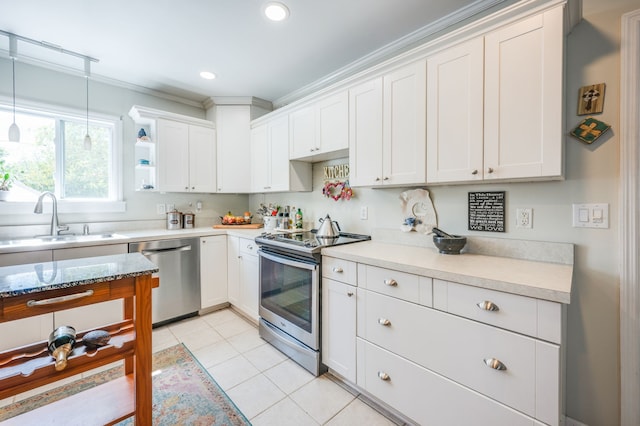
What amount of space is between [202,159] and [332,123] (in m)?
1.88

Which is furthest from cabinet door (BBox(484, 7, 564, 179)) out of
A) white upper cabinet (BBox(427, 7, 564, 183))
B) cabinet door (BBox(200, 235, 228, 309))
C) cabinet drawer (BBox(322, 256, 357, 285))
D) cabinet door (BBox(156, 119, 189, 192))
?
cabinet door (BBox(156, 119, 189, 192))

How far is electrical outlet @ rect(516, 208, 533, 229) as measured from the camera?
63.6 inches

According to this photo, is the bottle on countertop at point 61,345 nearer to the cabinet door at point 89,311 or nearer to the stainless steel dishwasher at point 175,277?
the cabinet door at point 89,311

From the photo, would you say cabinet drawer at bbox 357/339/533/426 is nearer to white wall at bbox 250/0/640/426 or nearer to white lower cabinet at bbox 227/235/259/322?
white wall at bbox 250/0/640/426

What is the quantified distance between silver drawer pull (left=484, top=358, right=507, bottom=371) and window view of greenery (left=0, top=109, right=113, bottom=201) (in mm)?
3729

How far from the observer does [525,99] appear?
1.40 m

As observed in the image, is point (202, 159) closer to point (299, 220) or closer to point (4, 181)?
point (299, 220)

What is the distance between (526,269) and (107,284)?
200 cm

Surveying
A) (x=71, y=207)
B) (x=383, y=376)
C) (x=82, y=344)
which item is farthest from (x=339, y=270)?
(x=71, y=207)

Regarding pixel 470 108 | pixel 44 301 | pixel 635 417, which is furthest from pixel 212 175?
pixel 635 417

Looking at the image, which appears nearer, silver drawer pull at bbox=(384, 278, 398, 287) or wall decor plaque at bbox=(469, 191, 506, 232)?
silver drawer pull at bbox=(384, 278, 398, 287)

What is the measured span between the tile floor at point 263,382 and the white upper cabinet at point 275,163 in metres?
1.55

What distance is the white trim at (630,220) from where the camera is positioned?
131 cm

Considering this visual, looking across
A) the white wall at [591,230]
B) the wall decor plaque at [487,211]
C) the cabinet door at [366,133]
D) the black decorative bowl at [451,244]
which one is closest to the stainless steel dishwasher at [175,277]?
the cabinet door at [366,133]
